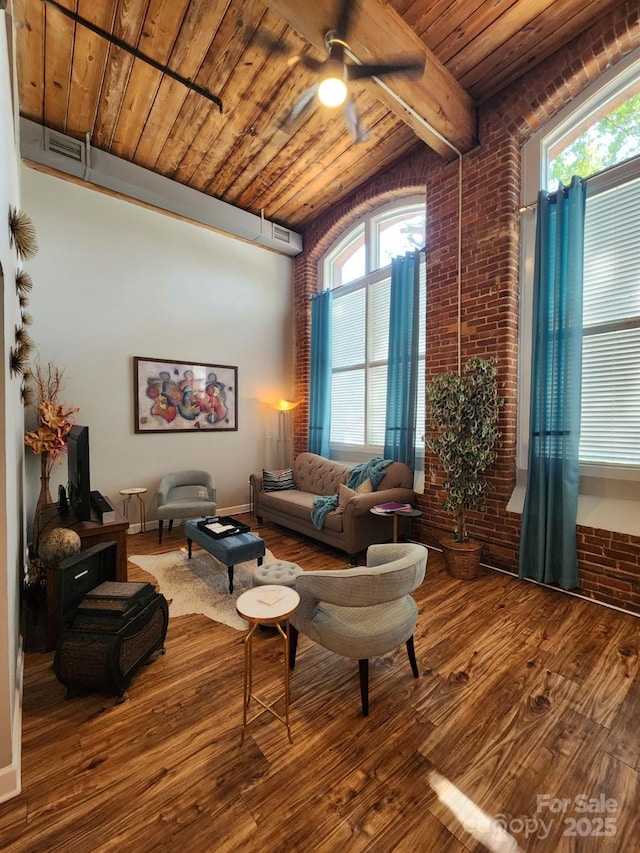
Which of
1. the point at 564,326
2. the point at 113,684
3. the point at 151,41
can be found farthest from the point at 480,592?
the point at 151,41

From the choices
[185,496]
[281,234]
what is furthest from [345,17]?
[185,496]

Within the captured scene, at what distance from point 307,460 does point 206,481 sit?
139 centimetres

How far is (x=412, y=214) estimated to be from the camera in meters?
4.61

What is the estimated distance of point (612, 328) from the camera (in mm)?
2969

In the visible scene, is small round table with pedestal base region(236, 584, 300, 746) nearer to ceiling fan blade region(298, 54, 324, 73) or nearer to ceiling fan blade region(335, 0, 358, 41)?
ceiling fan blade region(298, 54, 324, 73)

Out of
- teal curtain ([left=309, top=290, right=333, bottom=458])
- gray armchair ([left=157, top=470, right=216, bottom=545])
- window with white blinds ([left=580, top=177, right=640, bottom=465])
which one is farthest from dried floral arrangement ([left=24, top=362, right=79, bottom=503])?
Answer: window with white blinds ([left=580, top=177, right=640, bottom=465])

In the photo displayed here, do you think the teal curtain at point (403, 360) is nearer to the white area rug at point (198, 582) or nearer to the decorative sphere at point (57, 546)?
the white area rug at point (198, 582)

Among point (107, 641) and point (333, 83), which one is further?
point (333, 83)

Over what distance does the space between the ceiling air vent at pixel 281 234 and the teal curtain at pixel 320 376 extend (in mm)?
994

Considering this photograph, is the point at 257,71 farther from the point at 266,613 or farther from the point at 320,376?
the point at 266,613

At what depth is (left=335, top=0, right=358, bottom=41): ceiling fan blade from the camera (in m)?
2.38

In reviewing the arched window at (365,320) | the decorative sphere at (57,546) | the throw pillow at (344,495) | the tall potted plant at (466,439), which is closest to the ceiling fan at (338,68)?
the arched window at (365,320)

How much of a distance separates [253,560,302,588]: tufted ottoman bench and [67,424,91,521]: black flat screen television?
1.43 meters

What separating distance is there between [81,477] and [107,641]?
1.28m
